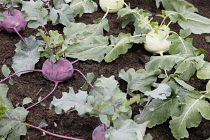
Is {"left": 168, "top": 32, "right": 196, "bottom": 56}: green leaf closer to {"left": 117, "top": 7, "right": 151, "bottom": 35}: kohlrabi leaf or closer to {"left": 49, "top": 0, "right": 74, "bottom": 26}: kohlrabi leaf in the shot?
{"left": 117, "top": 7, "right": 151, "bottom": 35}: kohlrabi leaf

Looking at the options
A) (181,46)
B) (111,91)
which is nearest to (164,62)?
(181,46)

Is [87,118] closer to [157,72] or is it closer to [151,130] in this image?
[151,130]

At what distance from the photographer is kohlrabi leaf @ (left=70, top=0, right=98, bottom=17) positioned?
319 cm

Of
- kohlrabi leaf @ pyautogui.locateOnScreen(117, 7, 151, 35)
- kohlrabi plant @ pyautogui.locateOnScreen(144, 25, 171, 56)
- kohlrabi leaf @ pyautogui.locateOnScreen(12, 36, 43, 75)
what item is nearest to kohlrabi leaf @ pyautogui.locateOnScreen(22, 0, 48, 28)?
kohlrabi leaf @ pyautogui.locateOnScreen(12, 36, 43, 75)

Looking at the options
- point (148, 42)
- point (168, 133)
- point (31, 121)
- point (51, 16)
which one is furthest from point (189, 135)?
point (51, 16)

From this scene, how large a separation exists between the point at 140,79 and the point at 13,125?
3.47 feet

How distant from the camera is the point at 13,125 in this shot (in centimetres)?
199

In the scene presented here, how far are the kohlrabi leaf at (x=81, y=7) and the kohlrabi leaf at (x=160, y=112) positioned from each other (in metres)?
1.51

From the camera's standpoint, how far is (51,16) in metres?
2.95

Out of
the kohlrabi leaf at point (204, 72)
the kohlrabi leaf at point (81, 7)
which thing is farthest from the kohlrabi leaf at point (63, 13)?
the kohlrabi leaf at point (204, 72)

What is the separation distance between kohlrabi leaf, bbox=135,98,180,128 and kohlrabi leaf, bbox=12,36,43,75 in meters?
1.10

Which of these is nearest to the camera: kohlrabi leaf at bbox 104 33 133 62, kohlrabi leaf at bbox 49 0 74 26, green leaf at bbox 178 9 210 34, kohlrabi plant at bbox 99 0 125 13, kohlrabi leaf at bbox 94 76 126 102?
kohlrabi leaf at bbox 94 76 126 102

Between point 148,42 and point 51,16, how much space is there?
1020 mm

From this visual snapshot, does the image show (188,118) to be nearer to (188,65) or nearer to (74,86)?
(188,65)
